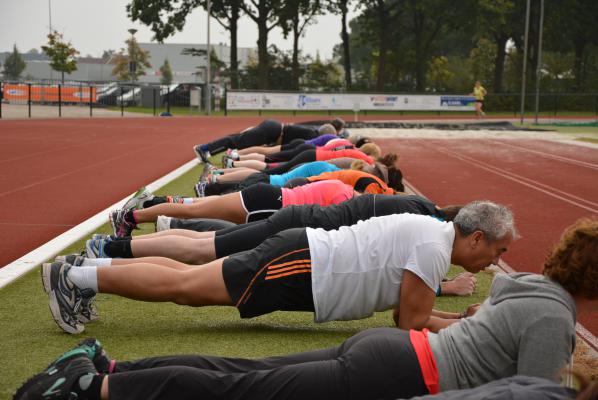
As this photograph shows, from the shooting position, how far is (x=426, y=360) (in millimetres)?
3799

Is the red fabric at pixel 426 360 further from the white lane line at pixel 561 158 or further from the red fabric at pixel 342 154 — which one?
the white lane line at pixel 561 158

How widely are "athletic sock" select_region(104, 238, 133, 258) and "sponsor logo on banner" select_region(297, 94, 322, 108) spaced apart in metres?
43.8

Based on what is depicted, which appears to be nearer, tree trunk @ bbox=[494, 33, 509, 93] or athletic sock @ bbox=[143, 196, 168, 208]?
athletic sock @ bbox=[143, 196, 168, 208]

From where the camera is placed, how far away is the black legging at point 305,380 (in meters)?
3.73

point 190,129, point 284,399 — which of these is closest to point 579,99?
point 190,129

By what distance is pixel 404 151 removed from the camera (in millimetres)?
24453

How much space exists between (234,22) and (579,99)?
24639 mm

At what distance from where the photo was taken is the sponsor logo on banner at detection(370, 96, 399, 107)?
52.3 metres

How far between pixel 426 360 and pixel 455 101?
5002 centimetres

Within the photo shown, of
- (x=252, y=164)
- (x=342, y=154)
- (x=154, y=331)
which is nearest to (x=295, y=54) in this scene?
(x=252, y=164)

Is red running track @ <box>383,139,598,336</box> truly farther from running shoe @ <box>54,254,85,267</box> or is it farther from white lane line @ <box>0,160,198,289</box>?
white lane line @ <box>0,160,198,289</box>

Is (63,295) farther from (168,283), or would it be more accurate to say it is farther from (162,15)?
(162,15)

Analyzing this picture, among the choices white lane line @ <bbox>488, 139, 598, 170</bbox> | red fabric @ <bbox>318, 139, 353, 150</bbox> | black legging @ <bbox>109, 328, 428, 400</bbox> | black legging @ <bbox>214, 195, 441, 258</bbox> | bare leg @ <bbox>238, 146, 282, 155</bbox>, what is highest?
red fabric @ <bbox>318, 139, 353, 150</bbox>

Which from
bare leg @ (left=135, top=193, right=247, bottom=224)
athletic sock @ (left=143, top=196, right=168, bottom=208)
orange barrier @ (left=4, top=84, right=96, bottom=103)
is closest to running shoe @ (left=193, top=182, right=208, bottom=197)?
athletic sock @ (left=143, top=196, right=168, bottom=208)
